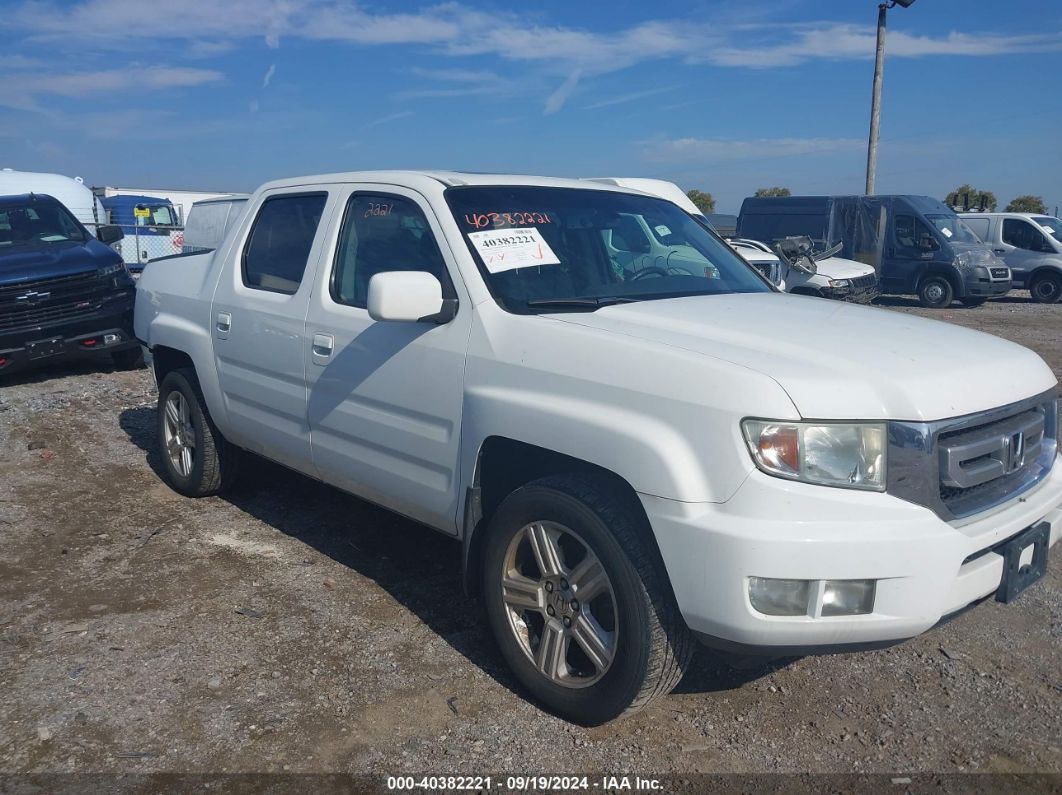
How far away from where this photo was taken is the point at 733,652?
8.98 feet

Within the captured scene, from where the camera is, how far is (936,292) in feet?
63.3

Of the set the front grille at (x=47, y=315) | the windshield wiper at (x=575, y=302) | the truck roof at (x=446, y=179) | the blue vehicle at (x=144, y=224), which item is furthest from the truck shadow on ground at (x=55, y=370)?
the blue vehicle at (x=144, y=224)

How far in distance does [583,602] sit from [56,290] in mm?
7920

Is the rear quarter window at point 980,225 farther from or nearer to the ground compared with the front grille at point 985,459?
nearer to the ground

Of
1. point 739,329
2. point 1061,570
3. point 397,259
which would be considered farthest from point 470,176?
point 1061,570

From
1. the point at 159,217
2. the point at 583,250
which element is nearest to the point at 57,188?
the point at 159,217

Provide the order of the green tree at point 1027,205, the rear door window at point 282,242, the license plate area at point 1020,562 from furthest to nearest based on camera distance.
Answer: the green tree at point 1027,205 < the rear door window at point 282,242 < the license plate area at point 1020,562

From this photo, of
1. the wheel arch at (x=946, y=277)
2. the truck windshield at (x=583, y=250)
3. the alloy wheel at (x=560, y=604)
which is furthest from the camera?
the wheel arch at (x=946, y=277)

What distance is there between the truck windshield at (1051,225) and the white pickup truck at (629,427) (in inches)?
757

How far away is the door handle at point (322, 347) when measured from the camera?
406 centimetres

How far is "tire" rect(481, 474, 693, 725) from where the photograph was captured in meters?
2.86

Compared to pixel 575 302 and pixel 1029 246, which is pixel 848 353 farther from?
pixel 1029 246

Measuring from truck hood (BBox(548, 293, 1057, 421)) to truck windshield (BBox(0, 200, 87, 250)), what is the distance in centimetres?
864

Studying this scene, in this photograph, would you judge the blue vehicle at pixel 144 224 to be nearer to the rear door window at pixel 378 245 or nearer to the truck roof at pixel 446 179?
the truck roof at pixel 446 179
